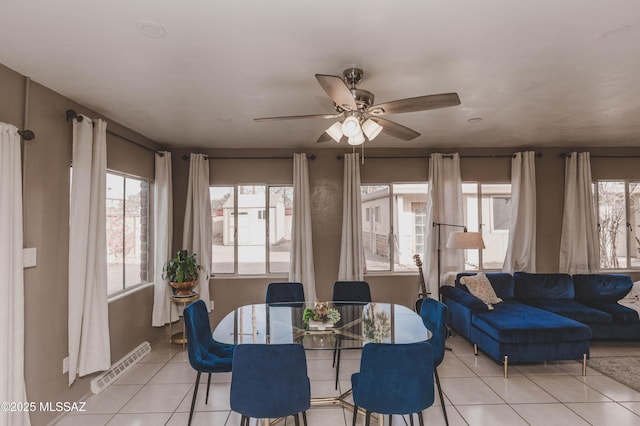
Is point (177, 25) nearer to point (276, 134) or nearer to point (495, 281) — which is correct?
point (276, 134)

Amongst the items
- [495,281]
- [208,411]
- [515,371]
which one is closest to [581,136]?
[495,281]

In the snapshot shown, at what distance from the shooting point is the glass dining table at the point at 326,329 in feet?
8.27

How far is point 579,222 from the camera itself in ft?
17.1

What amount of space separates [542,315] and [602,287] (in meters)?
1.62

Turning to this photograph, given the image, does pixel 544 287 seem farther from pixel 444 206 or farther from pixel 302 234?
pixel 302 234

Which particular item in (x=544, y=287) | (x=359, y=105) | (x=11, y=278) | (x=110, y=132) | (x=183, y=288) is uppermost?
(x=110, y=132)

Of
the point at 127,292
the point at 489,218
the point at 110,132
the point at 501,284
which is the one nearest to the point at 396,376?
the point at 127,292

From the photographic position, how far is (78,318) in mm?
3018

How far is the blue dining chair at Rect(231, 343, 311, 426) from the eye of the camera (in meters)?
2.02

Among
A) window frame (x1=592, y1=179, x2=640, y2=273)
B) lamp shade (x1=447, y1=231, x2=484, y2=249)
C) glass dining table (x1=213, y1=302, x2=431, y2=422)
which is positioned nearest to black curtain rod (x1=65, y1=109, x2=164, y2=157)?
glass dining table (x1=213, y1=302, x2=431, y2=422)

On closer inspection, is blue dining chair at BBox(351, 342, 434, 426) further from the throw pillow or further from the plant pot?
the plant pot

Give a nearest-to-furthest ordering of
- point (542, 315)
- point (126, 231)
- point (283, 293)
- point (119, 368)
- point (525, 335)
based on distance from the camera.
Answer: point (525, 335)
point (119, 368)
point (283, 293)
point (542, 315)
point (126, 231)

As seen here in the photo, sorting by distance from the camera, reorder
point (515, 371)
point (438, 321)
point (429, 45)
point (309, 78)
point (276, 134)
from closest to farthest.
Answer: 1. point (429, 45)
2. point (309, 78)
3. point (438, 321)
4. point (515, 371)
5. point (276, 134)

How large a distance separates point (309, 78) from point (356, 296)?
238 centimetres
